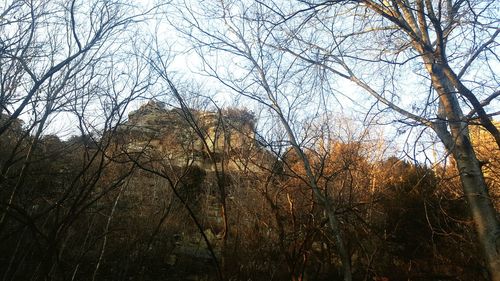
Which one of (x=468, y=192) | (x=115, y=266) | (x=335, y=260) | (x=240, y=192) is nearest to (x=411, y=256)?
(x=335, y=260)

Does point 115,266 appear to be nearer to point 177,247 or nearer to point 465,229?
point 177,247

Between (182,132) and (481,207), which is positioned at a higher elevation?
(182,132)

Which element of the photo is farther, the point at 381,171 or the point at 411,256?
the point at 381,171

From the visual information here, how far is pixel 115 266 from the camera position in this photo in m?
7.75

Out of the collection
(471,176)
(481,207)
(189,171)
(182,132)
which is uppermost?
(182,132)

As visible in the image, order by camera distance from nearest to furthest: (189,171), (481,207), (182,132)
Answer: (481,207), (189,171), (182,132)

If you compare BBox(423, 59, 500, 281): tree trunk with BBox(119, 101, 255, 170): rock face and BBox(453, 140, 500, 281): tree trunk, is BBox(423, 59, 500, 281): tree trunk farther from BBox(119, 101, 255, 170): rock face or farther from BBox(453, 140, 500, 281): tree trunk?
BBox(119, 101, 255, 170): rock face

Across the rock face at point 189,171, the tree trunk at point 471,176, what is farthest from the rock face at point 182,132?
the tree trunk at point 471,176

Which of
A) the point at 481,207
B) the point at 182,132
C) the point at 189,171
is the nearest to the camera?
the point at 481,207

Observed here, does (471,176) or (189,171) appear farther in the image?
(189,171)

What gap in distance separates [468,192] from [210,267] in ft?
21.8

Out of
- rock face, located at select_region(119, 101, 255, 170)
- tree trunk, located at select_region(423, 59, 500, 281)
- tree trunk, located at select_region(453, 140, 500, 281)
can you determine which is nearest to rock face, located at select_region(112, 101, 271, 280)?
rock face, located at select_region(119, 101, 255, 170)

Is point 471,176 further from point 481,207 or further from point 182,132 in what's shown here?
point 182,132

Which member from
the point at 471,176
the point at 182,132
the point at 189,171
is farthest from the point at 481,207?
the point at 182,132
